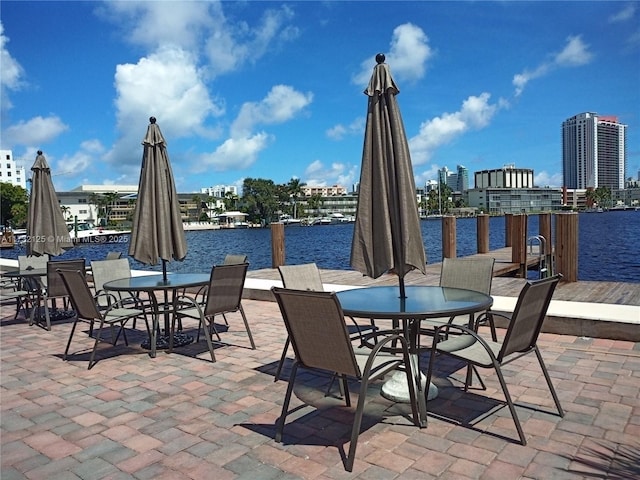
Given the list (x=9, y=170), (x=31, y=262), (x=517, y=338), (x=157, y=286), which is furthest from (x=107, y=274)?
(x=9, y=170)

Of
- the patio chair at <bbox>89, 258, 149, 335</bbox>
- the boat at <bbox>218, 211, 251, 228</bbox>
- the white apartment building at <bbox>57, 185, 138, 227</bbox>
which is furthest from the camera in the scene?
the boat at <bbox>218, 211, 251, 228</bbox>

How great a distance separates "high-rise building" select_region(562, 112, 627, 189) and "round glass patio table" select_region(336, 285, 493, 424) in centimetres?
13865

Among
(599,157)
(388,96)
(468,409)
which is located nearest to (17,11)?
(388,96)

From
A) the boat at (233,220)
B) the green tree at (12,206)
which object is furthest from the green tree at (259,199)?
the green tree at (12,206)

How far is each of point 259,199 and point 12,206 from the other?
42.4 m

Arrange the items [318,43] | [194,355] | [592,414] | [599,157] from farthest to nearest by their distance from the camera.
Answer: [599,157] → [318,43] → [194,355] → [592,414]

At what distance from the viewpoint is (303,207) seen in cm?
10869

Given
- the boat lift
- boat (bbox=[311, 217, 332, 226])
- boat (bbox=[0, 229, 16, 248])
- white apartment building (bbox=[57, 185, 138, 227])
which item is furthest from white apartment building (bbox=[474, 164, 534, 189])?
the boat lift

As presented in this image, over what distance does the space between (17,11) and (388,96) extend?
7.89 m

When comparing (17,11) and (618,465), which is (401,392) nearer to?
(618,465)

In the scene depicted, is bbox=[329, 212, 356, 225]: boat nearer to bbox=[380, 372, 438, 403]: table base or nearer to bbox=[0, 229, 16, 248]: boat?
bbox=[0, 229, 16, 248]: boat

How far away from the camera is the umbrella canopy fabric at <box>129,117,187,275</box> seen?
16.9 feet

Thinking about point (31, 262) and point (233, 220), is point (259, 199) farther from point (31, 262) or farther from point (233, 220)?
point (31, 262)

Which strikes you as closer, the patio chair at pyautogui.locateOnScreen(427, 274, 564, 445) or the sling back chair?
the patio chair at pyautogui.locateOnScreen(427, 274, 564, 445)
